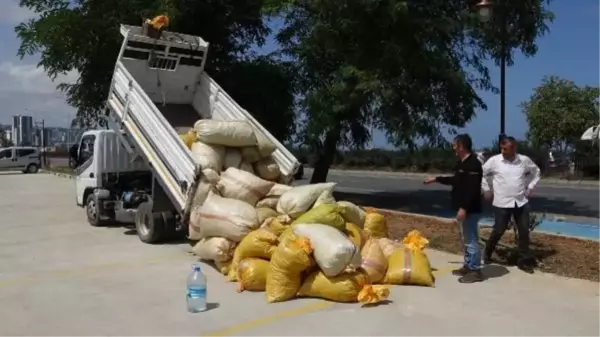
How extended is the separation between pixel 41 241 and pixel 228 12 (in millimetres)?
9072

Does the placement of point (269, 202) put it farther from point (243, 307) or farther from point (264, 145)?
point (243, 307)

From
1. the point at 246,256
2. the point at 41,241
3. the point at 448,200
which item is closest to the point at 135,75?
the point at 41,241

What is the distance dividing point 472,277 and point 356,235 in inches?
56.5

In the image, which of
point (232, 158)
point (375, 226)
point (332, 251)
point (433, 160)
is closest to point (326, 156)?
point (232, 158)

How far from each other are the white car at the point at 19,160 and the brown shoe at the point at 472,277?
36.8 m

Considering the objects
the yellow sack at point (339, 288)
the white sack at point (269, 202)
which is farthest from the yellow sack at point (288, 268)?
the white sack at point (269, 202)

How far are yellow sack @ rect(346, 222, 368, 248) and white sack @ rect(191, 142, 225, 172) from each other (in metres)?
2.63

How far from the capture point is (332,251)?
6461mm

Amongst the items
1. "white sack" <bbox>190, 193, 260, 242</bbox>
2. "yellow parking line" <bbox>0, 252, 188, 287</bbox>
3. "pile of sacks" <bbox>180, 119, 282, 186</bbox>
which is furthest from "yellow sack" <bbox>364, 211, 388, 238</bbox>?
"yellow parking line" <bbox>0, 252, 188, 287</bbox>

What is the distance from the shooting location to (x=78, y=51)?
1644 cm

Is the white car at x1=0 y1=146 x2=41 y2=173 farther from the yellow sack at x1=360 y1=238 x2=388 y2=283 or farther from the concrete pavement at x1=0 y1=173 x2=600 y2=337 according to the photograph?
the yellow sack at x1=360 y1=238 x2=388 y2=283

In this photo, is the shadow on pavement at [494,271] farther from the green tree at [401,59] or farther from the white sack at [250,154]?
the green tree at [401,59]

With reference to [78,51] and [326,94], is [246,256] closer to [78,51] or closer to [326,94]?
[326,94]

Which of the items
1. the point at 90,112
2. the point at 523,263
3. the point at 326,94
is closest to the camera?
the point at 523,263
